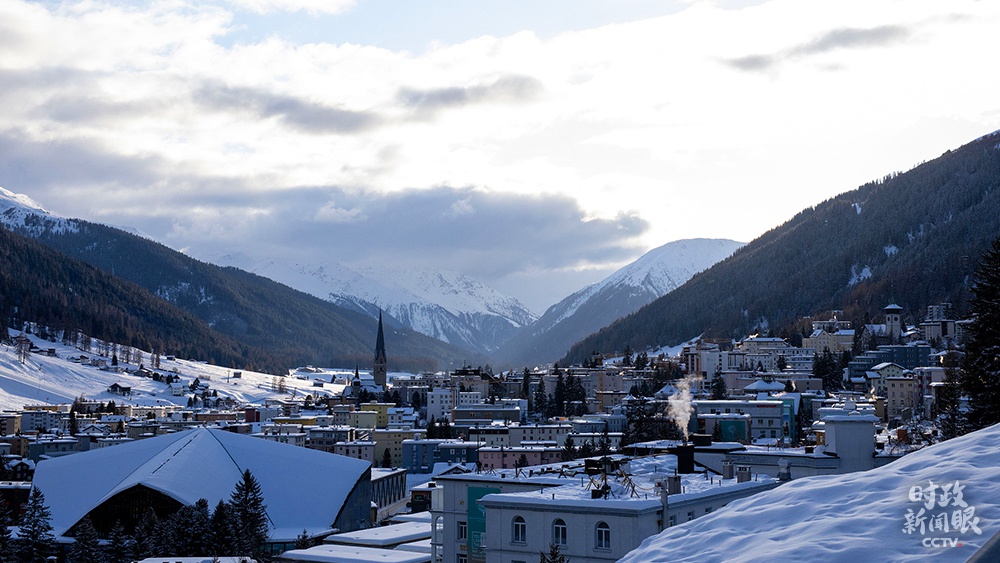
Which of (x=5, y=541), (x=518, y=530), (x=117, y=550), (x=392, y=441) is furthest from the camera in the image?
(x=392, y=441)

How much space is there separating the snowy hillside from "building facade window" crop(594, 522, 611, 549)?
52.1 feet

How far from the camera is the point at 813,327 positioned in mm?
197375

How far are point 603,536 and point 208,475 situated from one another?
64.8m

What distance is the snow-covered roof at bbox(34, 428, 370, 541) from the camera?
84.9 meters

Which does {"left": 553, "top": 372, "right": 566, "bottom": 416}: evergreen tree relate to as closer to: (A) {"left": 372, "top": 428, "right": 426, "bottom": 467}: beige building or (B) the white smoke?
(B) the white smoke

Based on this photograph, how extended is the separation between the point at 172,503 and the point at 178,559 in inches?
1185

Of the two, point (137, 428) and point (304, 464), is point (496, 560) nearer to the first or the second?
point (304, 464)

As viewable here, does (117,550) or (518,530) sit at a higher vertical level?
(518,530)

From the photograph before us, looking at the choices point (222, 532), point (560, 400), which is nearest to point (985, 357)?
point (222, 532)

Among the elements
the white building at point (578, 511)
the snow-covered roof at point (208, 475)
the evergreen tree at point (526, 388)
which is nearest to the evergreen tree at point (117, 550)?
the snow-covered roof at point (208, 475)

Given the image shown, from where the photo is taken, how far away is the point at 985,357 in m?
36.6

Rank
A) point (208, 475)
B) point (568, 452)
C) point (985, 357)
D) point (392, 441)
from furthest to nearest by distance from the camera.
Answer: point (392, 441) < point (568, 452) < point (208, 475) < point (985, 357)

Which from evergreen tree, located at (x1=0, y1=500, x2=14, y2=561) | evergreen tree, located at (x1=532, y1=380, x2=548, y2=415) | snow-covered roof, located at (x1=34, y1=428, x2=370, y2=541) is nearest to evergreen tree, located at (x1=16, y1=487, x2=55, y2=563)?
evergreen tree, located at (x1=0, y1=500, x2=14, y2=561)

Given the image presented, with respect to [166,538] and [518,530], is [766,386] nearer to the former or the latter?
[166,538]
